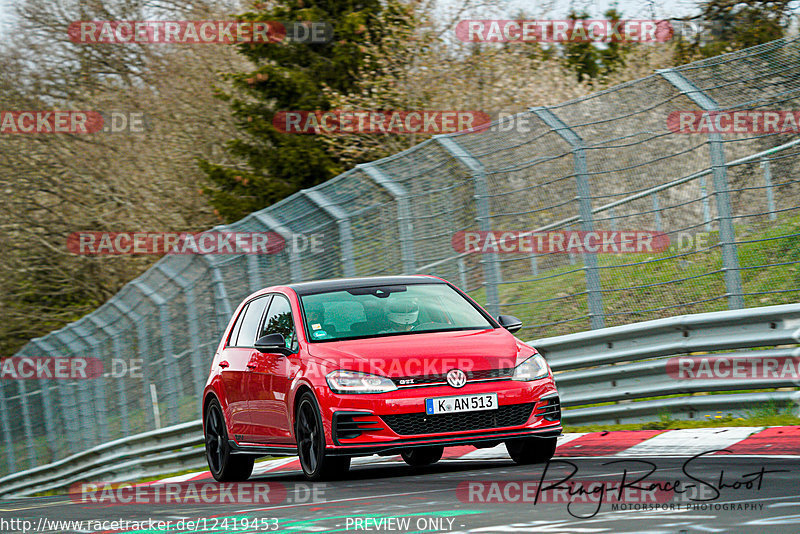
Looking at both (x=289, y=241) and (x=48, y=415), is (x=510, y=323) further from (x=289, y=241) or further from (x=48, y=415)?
(x=48, y=415)

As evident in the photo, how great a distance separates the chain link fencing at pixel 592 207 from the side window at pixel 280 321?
2.74 m

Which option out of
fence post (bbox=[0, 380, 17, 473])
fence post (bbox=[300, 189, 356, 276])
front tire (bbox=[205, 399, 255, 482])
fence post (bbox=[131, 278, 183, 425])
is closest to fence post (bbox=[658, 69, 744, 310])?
front tire (bbox=[205, 399, 255, 482])

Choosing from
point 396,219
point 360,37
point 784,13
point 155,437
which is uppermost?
point 360,37

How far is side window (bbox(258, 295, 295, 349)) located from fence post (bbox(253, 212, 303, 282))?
4737 mm

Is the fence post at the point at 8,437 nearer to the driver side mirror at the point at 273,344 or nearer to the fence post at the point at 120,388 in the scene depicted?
the fence post at the point at 120,388

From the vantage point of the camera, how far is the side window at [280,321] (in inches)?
388

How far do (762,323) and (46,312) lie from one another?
26.9 meters

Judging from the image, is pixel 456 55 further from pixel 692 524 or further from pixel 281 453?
pixel 692 524

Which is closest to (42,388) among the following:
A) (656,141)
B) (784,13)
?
(784,13)

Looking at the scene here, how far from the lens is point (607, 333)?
429 inches

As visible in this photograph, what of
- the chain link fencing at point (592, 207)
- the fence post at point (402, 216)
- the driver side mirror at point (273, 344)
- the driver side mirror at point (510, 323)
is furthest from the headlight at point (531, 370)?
the fence post at point (402, 216)

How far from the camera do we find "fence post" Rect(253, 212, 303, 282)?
1533 centimetres

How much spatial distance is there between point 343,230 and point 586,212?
3830mm

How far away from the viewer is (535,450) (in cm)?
918
